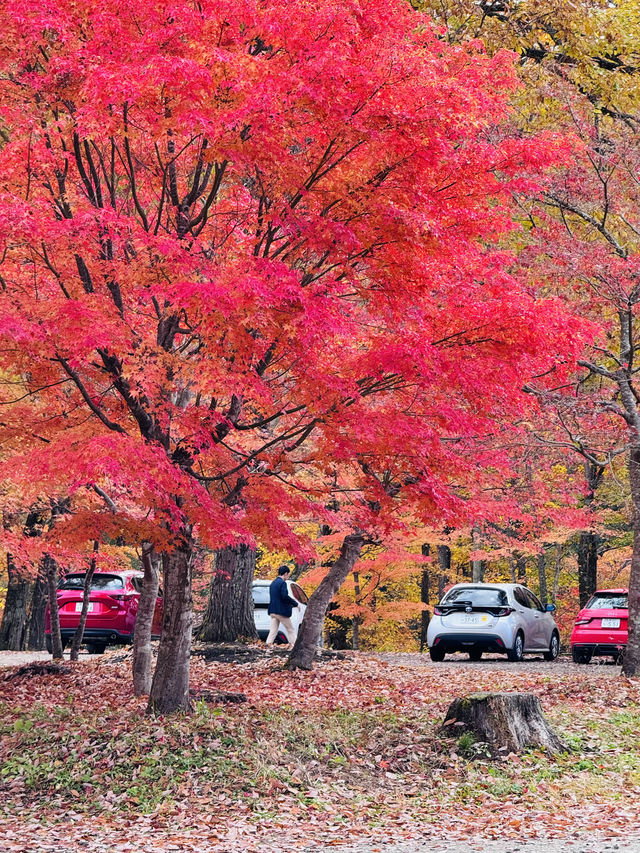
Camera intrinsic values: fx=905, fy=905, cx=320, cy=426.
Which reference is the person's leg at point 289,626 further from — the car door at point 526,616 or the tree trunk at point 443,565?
the tree trunk at point 443,565

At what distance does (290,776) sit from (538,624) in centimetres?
1134

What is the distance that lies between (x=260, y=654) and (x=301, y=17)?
10.8 metres

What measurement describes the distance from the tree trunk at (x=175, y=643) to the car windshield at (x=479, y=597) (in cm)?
820

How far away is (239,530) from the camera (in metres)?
7.91

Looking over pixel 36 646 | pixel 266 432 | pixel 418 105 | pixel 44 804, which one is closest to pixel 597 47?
pixel 266 432

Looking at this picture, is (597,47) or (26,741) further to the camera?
(597,47)

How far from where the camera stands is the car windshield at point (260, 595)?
18.8 m

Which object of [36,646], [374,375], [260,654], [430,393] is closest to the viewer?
[374,375]

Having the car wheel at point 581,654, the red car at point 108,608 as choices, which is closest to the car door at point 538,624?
the car wheel at point 581,654

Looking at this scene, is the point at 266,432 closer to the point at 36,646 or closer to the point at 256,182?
the point at 256,182

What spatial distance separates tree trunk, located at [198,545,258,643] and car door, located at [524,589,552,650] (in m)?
5.29

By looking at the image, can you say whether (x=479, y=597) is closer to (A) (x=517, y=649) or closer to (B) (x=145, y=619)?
(A) (x=517, y=649)

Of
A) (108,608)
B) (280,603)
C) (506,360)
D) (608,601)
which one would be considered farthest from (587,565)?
(506,360)

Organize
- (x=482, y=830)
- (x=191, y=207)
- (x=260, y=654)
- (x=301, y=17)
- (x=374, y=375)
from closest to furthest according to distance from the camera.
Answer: (x=482, y=830), (x=301, y=17), (x=374, y=375), (x=191, y=207), (x=260, y=654)
